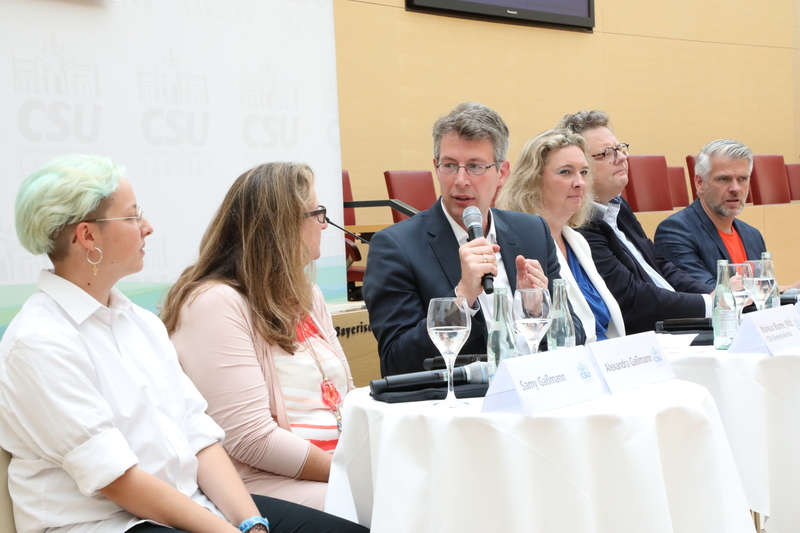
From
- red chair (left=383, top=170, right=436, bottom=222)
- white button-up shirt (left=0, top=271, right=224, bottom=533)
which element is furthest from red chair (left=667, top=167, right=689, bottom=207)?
white button-up shirt (left=0, top=271, right=224, bottom=533)

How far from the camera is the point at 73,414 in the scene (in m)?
1.27

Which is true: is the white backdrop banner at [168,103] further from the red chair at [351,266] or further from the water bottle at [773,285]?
the water bottle at [773,285]

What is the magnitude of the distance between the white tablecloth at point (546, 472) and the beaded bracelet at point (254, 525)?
0.30m

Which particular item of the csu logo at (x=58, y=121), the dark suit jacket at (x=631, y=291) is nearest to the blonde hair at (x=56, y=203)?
the csu logo at (x=58, y=121)

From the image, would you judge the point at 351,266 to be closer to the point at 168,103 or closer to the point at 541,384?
Result: the point at 168,103

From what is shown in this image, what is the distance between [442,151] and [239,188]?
25.7 inches

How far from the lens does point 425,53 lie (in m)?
5.94

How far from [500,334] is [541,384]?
0.21 metres

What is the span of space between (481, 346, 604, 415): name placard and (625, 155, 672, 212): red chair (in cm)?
416

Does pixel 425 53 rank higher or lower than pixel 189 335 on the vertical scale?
higher

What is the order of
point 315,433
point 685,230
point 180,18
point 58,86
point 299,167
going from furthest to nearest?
1. point 685,230
2. point 180,18
3. point 58,86
4. point 299,167
5. point 315,433

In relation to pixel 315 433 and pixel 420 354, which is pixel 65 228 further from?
pixel 420 354

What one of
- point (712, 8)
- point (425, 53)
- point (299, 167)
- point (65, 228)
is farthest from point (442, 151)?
point (712, 8)

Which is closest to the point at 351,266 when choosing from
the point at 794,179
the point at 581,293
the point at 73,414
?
the point at 581,293
